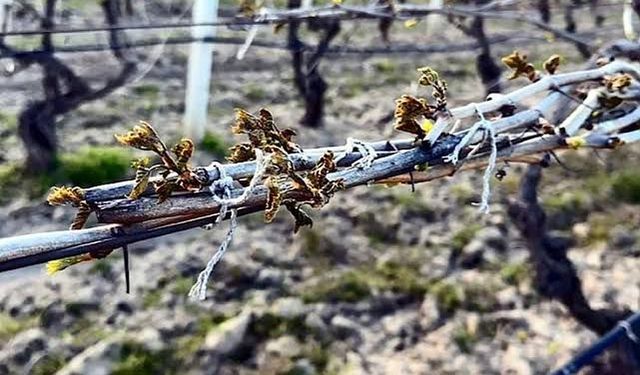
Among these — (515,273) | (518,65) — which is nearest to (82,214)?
(518,65)

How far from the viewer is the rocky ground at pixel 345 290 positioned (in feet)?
8.72

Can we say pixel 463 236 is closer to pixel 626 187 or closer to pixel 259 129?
pixel 626 187

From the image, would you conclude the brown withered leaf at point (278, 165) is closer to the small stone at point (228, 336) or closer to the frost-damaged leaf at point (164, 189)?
the frost-damaged leaf at point (164, 189)

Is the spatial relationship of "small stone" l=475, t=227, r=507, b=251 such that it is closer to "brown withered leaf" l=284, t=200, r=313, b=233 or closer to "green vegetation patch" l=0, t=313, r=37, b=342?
"green vegetation patch" l=0, t=313, r=37, b=342

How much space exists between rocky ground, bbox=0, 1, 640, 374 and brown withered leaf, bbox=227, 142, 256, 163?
5.55 ft

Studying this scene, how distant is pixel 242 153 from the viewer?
99 centimetres

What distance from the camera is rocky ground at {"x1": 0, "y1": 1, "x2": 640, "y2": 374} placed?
8.72ft

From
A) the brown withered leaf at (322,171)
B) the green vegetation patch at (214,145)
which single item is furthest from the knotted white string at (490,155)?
the green vegetation patch at (214,145)

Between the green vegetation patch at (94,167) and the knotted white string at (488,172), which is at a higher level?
the knotted white string at (488,172)

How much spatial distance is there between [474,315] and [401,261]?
446mm

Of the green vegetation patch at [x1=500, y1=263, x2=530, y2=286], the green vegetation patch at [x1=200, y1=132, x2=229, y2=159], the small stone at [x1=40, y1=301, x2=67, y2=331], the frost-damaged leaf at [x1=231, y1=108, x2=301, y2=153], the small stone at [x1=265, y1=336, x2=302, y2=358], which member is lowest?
the small stone at [x1=40, y1=301, x2=67, y2=331]

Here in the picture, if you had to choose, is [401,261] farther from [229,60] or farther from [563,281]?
[229,60]

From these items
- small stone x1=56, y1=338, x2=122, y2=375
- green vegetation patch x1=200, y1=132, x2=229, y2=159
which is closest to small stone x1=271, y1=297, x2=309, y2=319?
small stone x1=56, y1=338, x2=122, y2=375

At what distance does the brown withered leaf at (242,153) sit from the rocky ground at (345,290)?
1.69m
